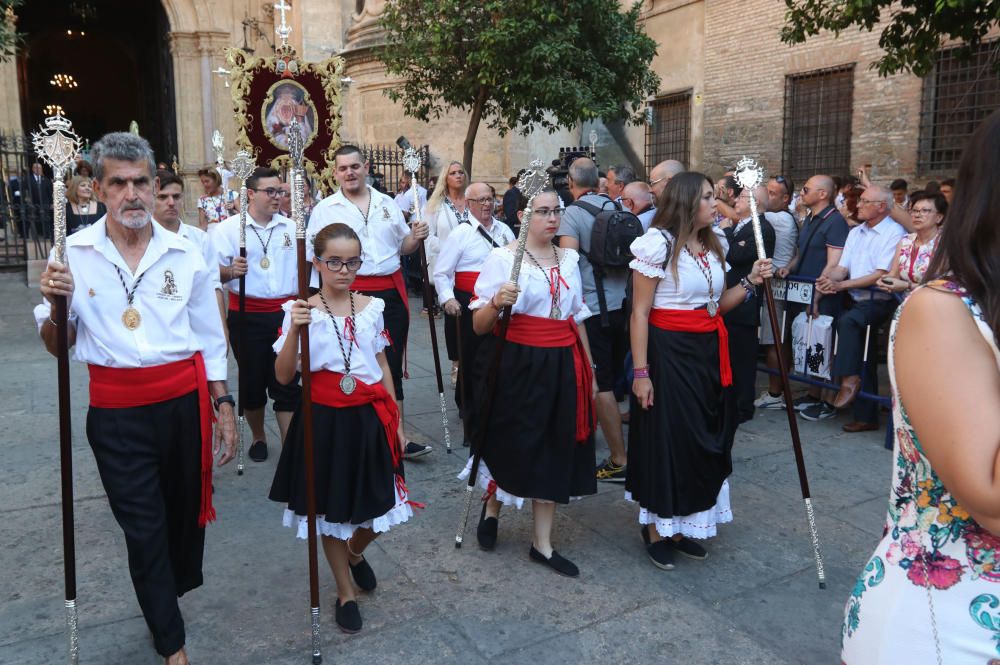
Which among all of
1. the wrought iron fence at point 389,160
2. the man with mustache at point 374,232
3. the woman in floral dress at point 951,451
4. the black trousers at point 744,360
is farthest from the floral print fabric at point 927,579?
the wrought iron fence at point 389,160

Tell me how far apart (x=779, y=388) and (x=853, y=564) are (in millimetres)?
3513

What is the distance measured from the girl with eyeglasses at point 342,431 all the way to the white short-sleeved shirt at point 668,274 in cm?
146

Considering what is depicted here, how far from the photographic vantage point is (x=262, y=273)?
19.1 feet

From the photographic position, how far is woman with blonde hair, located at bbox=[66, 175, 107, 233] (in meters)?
9.07

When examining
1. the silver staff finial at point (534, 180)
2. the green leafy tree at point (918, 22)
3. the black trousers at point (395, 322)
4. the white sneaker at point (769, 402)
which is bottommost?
the white sneaker at point (769, 402)

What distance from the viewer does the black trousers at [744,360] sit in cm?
696

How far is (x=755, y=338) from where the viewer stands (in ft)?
23.2

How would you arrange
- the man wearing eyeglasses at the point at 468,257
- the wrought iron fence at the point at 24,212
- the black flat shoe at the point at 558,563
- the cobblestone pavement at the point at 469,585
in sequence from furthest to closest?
the wrought iron fence at the point at 24,212 < the man wearing eyeglasses at the point at 468,257 < the black flat shoe at the point at 558,563 < the cobblestone pavement at the point at 469,585

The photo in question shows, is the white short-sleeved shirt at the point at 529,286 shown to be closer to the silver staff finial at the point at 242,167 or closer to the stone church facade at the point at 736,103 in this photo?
the silver staff finial at the point at 242,167

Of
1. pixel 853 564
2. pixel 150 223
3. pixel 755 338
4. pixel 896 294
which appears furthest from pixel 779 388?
pixel 150 223

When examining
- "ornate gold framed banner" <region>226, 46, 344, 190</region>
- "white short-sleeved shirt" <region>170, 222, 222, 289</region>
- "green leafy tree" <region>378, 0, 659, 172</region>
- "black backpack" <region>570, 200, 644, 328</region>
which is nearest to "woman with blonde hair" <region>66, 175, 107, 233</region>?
"ornate gold framed banner" <region>226, 46, 344, 190</region>

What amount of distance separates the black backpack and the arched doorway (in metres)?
23.5

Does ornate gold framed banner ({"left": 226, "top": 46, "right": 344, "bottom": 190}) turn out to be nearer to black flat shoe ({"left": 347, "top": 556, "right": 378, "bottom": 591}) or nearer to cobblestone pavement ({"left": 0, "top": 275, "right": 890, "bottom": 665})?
cobblestone pavement ({"left": 0, "top": 275, "right": 890, "bottom": 665})

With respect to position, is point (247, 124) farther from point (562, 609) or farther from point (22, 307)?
point (562, 609)
